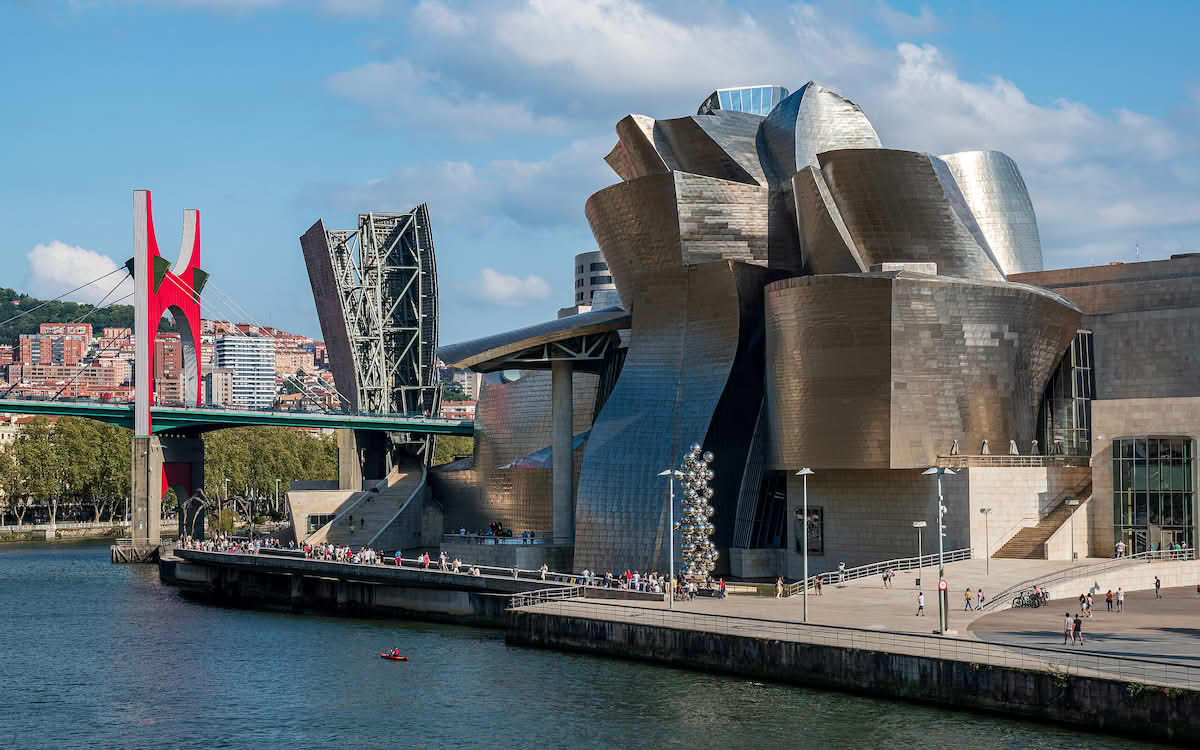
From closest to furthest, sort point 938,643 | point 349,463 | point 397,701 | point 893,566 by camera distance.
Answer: point 938,643 → point 397,701 → point 893,566 → point 349,463

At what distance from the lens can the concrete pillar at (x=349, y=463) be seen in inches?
3853

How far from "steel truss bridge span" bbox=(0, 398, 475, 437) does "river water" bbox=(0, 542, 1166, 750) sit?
116ft

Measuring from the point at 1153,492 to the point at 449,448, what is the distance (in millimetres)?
91303

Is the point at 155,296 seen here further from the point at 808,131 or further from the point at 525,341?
the point at 808,131

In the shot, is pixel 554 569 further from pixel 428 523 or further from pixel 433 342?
pixel 433 342

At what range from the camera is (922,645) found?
37219 millimetres

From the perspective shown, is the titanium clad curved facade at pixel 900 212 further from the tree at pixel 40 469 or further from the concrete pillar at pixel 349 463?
the tree at pixel 40 469

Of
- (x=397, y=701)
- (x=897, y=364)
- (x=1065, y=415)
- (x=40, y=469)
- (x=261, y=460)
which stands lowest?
(x=397, y=701)

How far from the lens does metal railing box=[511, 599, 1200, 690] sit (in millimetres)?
32781

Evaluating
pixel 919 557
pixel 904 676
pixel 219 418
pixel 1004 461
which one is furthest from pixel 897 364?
pixel 219 418

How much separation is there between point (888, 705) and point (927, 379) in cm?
2182

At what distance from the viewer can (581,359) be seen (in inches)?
2662

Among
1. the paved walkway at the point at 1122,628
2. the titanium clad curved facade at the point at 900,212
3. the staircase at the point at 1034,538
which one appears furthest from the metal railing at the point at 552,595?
the titanium clad curved facade at the point at 900,212

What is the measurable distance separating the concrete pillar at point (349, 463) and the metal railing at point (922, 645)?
51565mm
